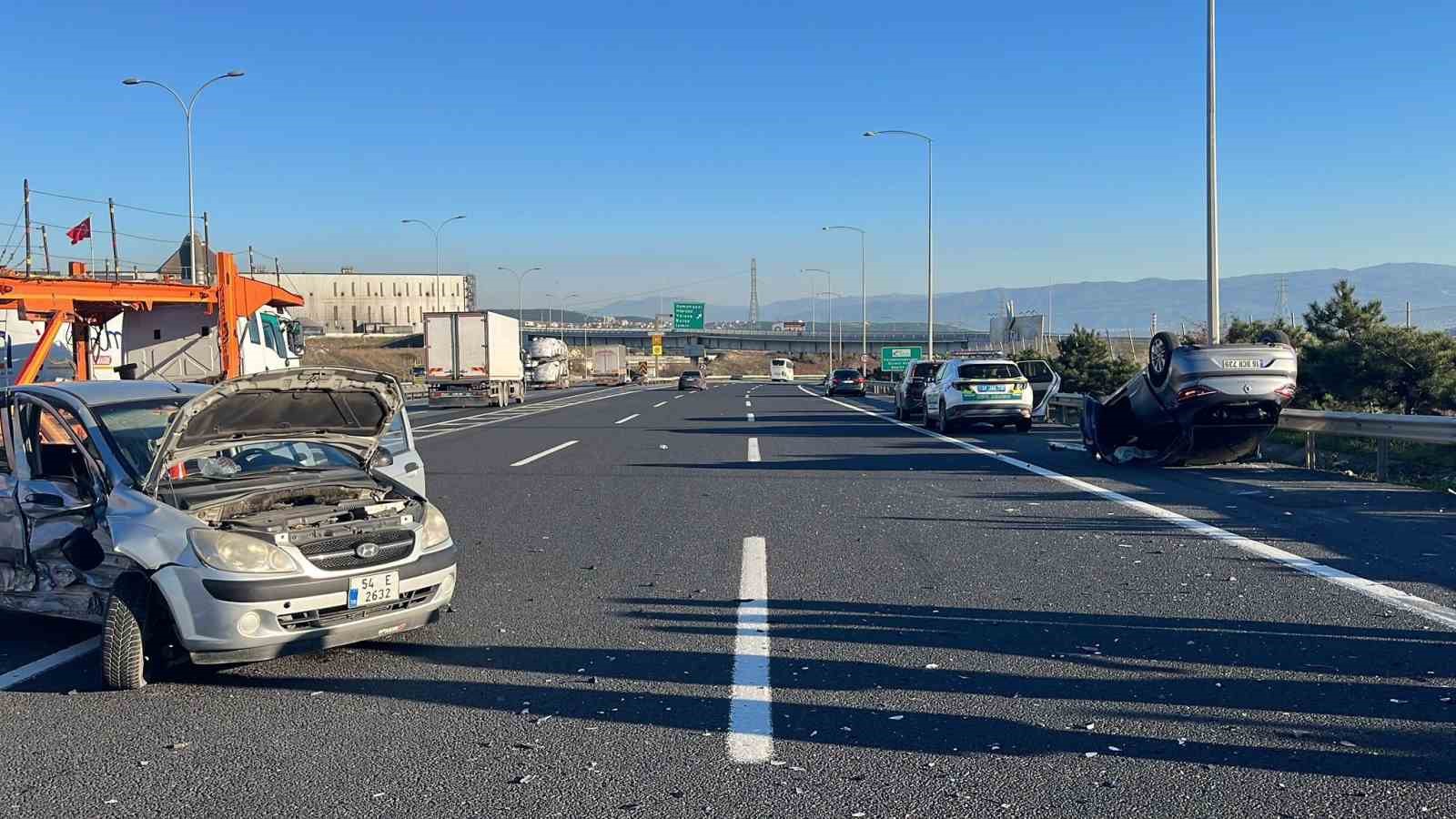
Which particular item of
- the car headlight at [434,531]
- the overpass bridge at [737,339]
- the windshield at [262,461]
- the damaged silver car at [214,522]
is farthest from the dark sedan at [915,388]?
the overpass bridge at [737,339]

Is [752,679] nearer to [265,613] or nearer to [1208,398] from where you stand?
[265,613]

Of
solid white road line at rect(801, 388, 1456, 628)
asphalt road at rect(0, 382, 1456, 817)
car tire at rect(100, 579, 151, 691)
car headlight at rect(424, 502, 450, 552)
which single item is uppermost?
car headlight at rect(424, 502, 450, 552)

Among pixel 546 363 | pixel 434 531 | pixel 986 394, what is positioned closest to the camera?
pixel 434 531

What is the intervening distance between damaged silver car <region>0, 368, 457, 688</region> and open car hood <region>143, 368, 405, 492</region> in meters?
0.01

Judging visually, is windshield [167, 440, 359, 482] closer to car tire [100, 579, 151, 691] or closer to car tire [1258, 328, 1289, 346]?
car tire [100, 579, 151, 691]

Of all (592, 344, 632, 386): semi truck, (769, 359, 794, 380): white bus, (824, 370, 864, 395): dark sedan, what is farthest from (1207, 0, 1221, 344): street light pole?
(769, 359, 794, 380): white bus

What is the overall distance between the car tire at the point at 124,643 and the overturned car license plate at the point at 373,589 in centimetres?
101

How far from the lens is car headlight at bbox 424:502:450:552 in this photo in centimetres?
653

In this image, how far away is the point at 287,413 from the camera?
723 cm

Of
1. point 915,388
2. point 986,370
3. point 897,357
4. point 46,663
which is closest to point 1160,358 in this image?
point 986,370

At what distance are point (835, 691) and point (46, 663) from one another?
4290 millimetres

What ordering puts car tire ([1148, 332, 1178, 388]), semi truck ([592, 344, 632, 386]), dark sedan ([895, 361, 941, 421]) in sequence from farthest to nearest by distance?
semi truck ([592, 344, 632, 386])
dark sedan ([895, 361, 941, 421])
car tire ([1148, 332, 1178, 388])

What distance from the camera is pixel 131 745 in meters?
5.02

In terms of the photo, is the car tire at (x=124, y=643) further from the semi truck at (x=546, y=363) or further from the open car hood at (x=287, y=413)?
the semi truck at (x=546, y=363)
